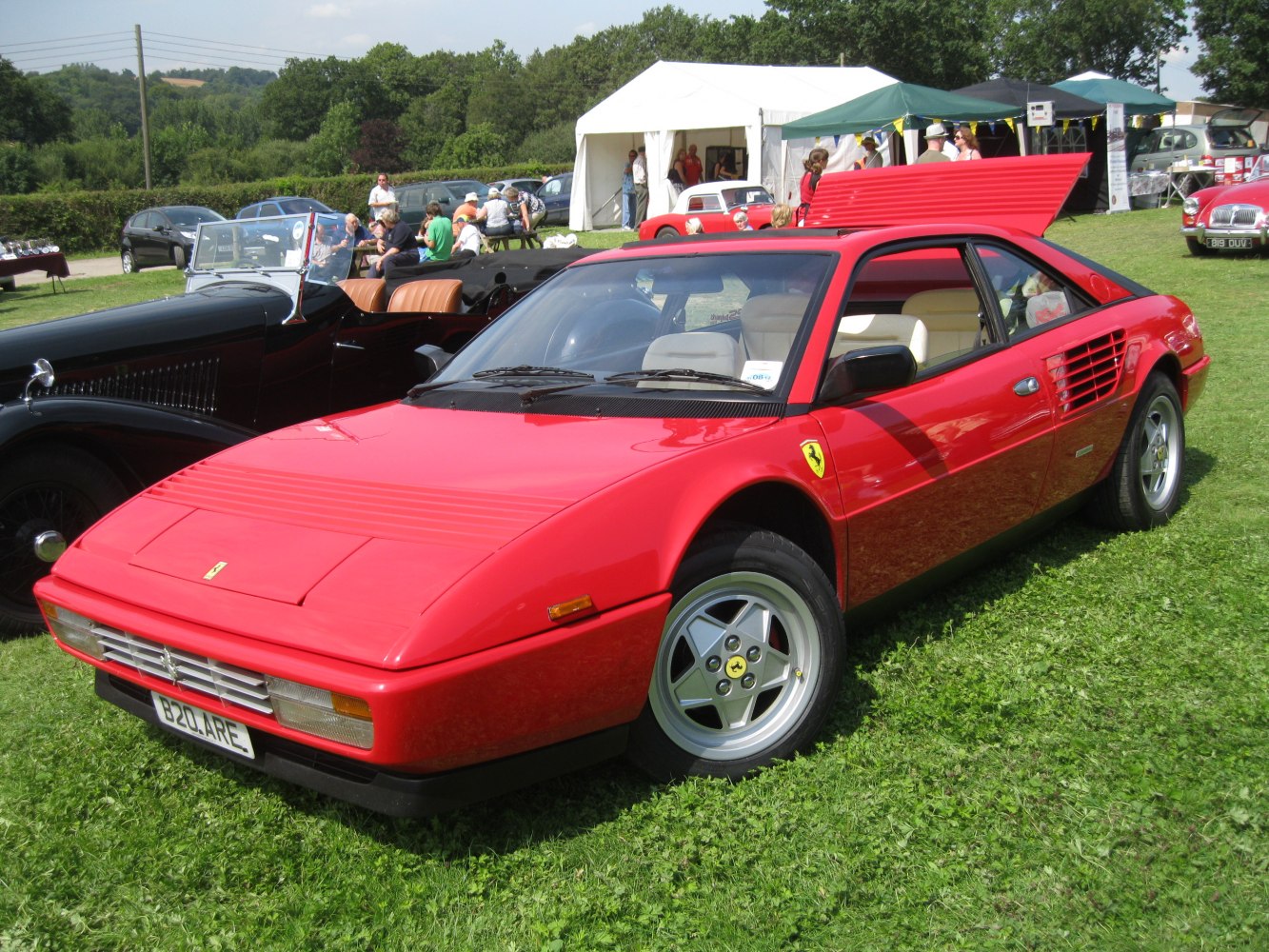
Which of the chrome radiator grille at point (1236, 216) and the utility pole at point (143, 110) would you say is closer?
the chrome radiator grille at point (1236, 216)

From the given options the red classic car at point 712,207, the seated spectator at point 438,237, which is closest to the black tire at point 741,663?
the seated spectator at point 438,237

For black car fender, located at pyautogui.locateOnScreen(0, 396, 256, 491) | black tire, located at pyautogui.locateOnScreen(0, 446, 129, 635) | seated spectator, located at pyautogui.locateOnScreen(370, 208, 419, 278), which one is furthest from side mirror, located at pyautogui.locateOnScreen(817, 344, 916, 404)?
seated spectator, located at pyautogui.locateOnScreen(370, 208, 419, 278)

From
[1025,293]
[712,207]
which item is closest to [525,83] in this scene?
[712,207]

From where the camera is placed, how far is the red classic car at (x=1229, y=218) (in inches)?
547

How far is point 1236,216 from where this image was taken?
14031 millimetres

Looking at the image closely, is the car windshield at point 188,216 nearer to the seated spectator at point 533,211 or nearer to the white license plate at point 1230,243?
the seated spectator at point 533,211

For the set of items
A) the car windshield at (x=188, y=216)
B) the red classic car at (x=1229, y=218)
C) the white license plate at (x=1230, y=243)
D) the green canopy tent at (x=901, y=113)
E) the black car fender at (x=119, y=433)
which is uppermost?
the green canopy tent at (x=901, y=113)

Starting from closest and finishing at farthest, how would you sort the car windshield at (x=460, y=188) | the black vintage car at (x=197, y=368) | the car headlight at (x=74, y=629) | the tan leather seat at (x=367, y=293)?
the car headlight at (x=74, y=629)
the black vintage car at (x=197, y=368)
the tan leather seat at (x=367, y=293)
the car windshield at (x=460, y=188)

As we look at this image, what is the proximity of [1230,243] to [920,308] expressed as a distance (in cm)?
1219

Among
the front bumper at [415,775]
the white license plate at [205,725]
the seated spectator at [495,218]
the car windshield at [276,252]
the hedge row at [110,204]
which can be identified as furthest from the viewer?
the hedge row at [110,204]

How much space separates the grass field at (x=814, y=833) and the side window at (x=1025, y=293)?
1158mm

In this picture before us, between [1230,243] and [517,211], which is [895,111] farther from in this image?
[1230,243]

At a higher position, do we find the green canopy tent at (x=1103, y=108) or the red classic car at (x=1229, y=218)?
the green canopy tent at (x=1103, y=108)

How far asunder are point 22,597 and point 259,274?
240 cm
